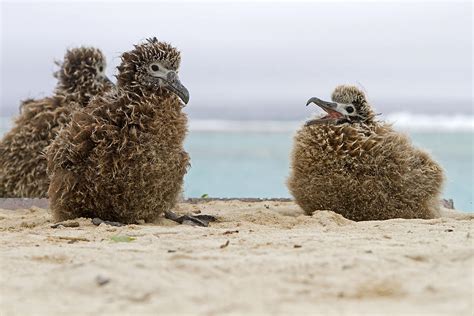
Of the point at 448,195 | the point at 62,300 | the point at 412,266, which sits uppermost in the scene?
the point at 448,195

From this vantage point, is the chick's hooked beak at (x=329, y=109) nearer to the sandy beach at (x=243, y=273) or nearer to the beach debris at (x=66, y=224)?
the sandy beach at (x=243, y=273)

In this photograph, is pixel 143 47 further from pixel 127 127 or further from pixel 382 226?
pixel 382 226

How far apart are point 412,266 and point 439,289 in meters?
0.47

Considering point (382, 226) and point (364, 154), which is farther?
point (364, 154)

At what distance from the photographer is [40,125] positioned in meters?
9.22

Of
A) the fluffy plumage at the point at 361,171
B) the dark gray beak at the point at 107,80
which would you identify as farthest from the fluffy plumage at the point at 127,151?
the dark gray beak at the point at 107,80

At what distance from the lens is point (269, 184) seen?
13938 mm

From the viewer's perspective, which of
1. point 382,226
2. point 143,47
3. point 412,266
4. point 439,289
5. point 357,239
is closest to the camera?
point 439,289

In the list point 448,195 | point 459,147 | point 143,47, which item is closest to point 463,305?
point 143,47

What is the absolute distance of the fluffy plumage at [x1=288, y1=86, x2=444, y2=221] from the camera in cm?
745

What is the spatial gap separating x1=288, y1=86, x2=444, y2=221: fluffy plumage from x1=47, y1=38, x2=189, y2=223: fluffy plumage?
4.31ft

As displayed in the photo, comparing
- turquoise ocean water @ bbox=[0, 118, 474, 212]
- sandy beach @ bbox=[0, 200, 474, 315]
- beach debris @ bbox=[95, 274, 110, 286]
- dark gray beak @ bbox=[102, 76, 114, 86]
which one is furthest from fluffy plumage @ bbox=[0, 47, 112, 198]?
beach debris @ bbox=[95, 274, 110, 286]

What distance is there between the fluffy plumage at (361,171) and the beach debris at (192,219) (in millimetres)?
1022

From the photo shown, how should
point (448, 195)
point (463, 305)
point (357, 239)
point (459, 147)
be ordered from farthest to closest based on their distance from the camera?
1. point (459, 147)
2. point (448, 195)
3. point (357, 239)
4. point (463, 305)
